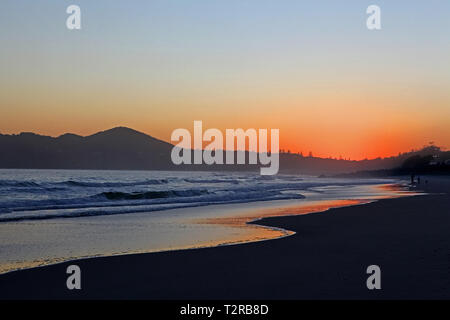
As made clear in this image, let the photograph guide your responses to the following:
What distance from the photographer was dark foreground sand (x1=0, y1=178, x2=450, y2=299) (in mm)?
6711

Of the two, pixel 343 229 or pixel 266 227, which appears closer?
pixel 343 229

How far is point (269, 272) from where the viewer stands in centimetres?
805

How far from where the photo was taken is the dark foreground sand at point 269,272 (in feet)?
22.0

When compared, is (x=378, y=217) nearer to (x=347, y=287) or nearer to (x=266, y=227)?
(x=266, y=227)

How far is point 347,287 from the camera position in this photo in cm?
690

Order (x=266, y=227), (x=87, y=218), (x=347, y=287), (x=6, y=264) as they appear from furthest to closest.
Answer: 1. (x=87, y=218)
2. (x=266, y=227)
3. (x=6, y=264)
4. (x=347, y=287)

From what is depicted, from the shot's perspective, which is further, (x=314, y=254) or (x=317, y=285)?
(x=314, y=254)

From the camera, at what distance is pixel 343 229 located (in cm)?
1416
